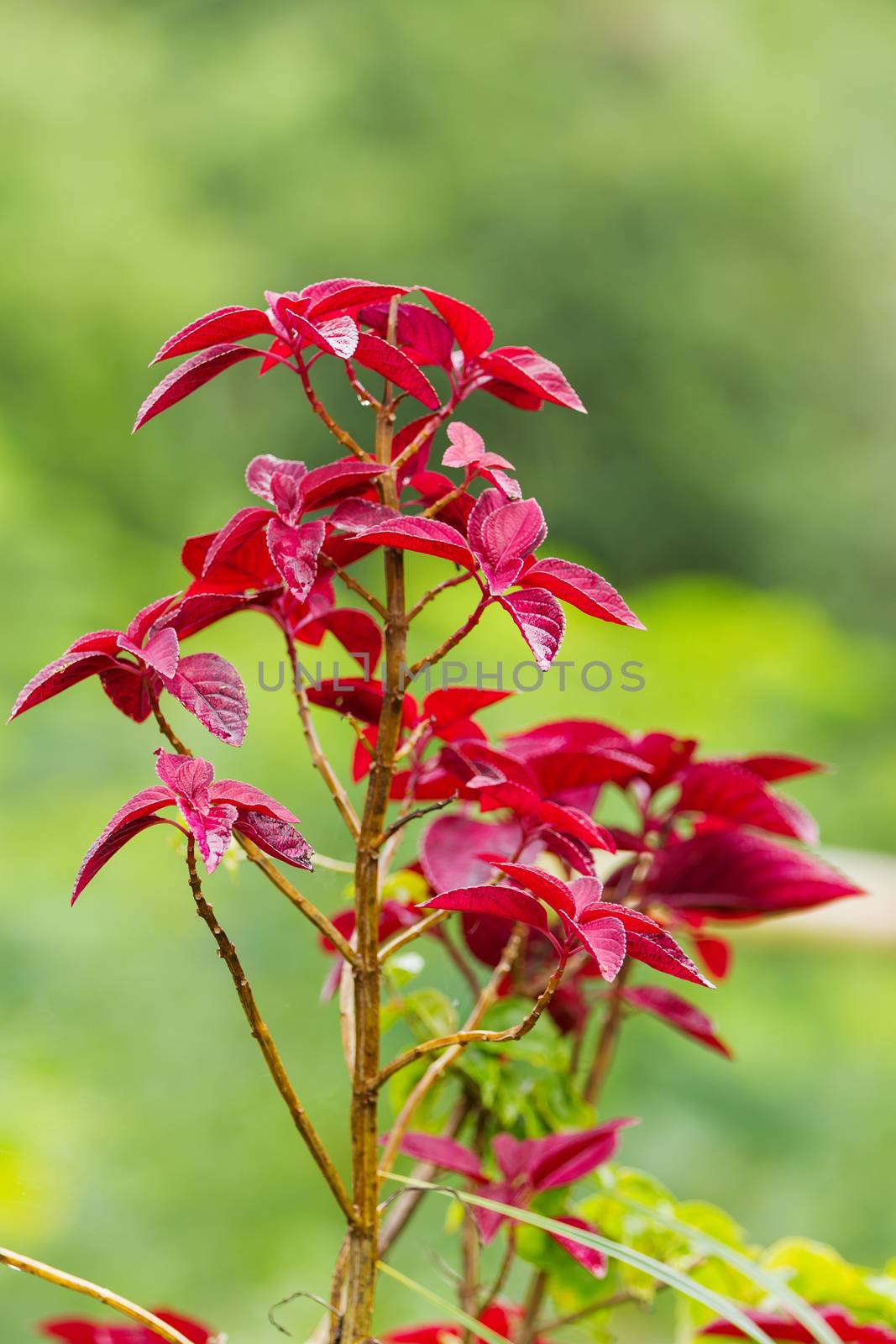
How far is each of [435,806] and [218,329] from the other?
0.44ft

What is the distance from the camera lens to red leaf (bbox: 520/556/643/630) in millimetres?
311

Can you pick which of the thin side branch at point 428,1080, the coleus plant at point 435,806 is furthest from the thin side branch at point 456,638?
the thin side branch at point 428,1080

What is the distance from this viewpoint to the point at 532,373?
1.19 ft

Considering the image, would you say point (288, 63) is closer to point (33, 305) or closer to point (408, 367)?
point (33, 305)

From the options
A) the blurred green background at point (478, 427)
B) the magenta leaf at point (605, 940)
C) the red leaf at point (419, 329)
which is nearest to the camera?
the magenta leaf at point (605, 940)

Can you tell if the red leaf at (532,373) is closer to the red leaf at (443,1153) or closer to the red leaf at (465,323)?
the red leaf at (465,323)

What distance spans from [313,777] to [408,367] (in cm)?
167

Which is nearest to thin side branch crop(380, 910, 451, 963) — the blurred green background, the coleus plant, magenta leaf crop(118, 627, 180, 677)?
the coleus plant

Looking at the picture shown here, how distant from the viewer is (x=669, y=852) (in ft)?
1.61

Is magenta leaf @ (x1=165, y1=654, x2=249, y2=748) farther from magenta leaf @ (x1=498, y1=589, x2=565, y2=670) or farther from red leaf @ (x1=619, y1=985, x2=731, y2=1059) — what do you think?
red leaf @ (x1=619, y1=985, x2=731, y2=1059)

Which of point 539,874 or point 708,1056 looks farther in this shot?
point 708,1056

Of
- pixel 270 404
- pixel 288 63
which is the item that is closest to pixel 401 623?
pixel 270 404

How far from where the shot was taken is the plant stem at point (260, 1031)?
0.30 m

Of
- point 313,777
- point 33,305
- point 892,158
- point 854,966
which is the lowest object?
point 313,777
